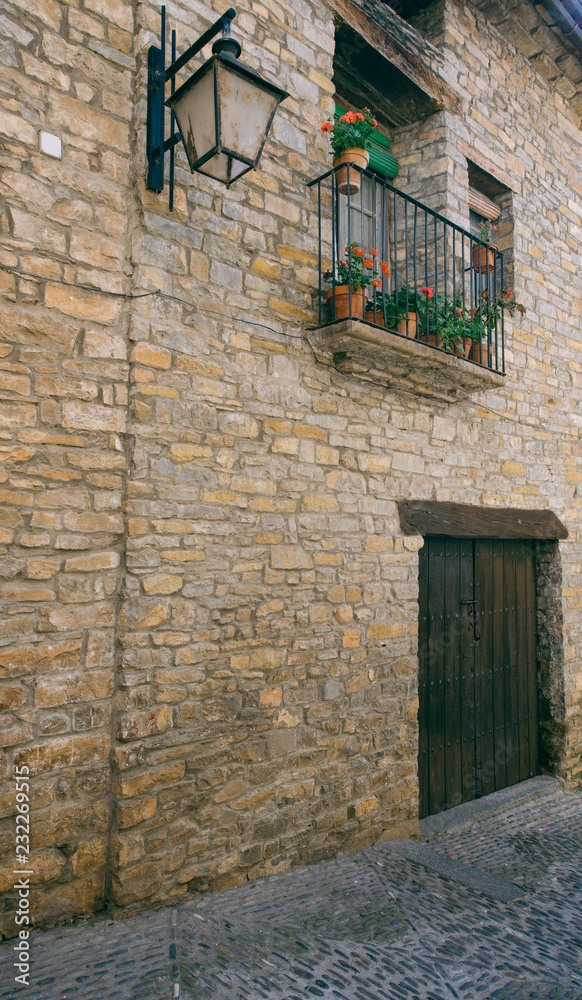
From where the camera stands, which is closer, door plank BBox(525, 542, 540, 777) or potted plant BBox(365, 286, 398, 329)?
potted plant BBox(365, 286, 398, 329)

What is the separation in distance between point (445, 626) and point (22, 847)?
326 centimetres

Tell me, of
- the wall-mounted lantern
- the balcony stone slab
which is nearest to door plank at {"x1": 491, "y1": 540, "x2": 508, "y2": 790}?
the balcony stone slab

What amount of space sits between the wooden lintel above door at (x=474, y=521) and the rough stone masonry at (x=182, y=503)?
12 cm

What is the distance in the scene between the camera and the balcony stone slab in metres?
3.59

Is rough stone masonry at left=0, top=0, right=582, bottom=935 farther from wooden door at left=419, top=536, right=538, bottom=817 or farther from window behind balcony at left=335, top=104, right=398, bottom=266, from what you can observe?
window behind balcony at left=335, top=104, right=398, bottom=266

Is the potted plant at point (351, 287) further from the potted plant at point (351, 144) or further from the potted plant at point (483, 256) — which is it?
the potted plant at point (483, 256)

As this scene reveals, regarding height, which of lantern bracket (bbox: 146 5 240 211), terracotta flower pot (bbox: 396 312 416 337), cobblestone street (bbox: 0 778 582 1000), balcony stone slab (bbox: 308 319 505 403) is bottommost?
cobblestone street (bbox: 0 778 582 1000)

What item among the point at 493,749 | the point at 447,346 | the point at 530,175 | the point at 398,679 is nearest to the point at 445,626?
the point at 398,679

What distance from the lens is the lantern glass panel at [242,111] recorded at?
253 cm

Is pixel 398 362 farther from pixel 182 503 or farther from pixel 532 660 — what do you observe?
pixel 532 660

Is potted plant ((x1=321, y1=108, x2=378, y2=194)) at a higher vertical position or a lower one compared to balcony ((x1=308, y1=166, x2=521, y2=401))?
higher

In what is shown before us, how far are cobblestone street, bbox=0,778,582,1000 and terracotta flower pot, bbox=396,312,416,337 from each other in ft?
10.6

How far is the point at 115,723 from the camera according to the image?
9.04 feet

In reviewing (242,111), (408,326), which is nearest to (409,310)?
(408,326)
